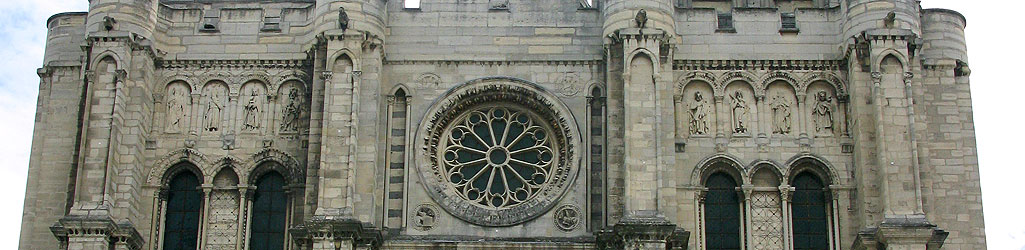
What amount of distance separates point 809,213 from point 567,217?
4.39 metres

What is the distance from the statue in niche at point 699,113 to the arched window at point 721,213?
0.89 metres

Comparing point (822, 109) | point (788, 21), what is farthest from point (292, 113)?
point (822, 109)

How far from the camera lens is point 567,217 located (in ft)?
102

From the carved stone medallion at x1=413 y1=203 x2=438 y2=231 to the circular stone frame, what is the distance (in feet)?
0.67

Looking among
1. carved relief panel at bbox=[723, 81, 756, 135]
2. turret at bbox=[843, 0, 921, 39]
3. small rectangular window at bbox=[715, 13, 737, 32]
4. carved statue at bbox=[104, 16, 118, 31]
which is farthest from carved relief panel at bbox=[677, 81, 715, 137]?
carved statue at bbox=[104, 16, 118, 31]

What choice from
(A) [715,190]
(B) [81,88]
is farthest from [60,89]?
(A) [715,190]

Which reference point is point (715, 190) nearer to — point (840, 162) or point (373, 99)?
point (840, 162)

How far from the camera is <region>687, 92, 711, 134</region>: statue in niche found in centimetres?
3209

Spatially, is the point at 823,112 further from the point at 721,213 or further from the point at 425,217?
the point at 425,217

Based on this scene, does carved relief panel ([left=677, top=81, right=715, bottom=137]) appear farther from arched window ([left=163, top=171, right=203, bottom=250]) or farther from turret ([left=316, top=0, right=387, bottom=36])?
arched window ([left=163, top=171, right=203, bottom=250])

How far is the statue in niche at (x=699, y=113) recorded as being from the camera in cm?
3209

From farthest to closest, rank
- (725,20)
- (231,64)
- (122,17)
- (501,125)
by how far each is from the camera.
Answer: (725,20) < (231,64) < (501,125) < (122,17)

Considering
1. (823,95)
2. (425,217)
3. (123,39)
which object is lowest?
(425,217)

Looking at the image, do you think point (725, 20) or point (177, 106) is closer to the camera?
point (177, 106)
